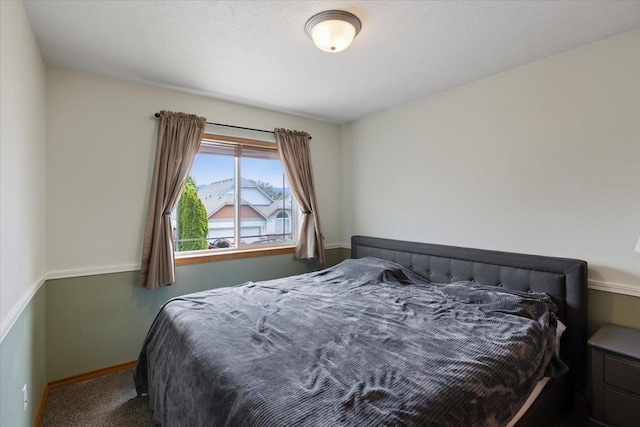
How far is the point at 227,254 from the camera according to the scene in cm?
329

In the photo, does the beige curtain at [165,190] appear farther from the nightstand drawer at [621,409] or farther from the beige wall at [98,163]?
the nightstand drawer at [621,409]

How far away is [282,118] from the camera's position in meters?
3.67

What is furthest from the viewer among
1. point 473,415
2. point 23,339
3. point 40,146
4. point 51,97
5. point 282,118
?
point 282,118

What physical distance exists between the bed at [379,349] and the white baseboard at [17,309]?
734 millimetres

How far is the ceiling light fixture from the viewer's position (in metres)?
1.79

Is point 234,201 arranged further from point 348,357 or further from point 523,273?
point 523,273

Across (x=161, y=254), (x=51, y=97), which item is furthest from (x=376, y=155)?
(x=51, y=97)

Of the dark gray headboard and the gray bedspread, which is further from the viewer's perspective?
the dark gray headboard

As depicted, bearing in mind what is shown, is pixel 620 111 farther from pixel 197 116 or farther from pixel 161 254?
pixel 161 254

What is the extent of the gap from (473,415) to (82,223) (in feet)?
9.96

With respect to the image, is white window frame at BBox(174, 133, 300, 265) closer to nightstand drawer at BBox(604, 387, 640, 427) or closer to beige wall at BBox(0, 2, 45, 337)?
beige wall at BBox(0, 2, 45, 337)

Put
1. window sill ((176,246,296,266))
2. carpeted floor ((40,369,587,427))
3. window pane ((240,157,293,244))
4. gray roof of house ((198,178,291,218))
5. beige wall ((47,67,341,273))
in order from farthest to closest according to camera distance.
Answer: window pane ((240,157,293,244)) → gray roof of house ((198,178,291,218)) → window sill ((176,246,296,266)) → beige wall ((47,67,341,273)) → carpeted floor ((40,369,587,427))

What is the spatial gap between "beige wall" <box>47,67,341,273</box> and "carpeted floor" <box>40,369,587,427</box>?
0.96 m

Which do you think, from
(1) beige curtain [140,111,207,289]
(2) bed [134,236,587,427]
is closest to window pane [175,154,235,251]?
(1) beige curtain [140,111,207,289]
